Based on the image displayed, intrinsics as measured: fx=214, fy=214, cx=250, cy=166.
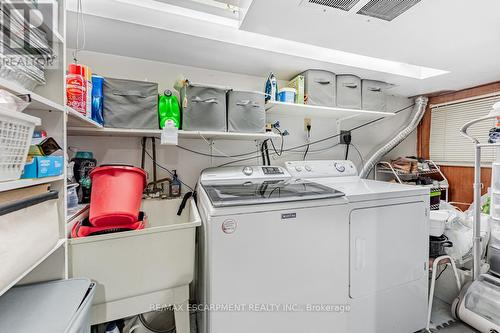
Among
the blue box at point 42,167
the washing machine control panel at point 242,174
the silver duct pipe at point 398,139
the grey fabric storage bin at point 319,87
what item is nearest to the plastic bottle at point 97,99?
the blue box at point 42,167

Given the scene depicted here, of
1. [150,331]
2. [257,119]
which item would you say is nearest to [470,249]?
[257,119]

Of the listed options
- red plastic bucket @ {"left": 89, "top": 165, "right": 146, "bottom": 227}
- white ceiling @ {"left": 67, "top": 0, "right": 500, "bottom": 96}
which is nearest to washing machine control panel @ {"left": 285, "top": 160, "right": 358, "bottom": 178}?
white ceiling @ {"left": 67, "top": 0, "right": 500, "bottom": 96}

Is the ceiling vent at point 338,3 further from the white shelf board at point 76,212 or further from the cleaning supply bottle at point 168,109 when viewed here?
the white shelf board at point 76,212

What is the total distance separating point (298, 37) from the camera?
1.48 metres

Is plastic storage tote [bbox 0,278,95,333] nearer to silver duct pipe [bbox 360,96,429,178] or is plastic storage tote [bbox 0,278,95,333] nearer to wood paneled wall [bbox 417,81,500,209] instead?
silver duct pipe [bbox 360,96,429,178]

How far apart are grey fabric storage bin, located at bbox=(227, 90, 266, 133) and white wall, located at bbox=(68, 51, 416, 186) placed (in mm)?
459

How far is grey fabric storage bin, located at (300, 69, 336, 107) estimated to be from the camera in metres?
1.97

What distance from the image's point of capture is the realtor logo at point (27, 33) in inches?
25.5

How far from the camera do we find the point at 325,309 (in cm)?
133

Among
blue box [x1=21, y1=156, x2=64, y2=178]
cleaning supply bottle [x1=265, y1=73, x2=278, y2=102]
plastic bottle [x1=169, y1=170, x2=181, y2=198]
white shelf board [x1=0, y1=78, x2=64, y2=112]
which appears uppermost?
cleaning supply bottle [x1=265, y1=73, x2=278, y2=102]

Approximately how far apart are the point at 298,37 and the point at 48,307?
6.21 feet

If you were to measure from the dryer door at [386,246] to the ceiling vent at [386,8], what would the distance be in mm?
1197

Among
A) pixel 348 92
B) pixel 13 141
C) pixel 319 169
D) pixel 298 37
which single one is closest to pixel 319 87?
pixel 348 92

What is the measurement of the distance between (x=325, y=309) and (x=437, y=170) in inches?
104
